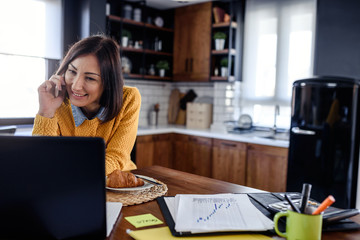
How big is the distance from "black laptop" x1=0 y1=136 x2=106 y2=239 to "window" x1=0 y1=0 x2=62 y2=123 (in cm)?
310

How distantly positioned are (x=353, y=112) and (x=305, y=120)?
0.35 m

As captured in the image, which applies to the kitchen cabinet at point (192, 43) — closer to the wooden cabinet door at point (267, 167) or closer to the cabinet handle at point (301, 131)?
the wooden cabinet door at point (267, 167)

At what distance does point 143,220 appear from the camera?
1104 millimetres

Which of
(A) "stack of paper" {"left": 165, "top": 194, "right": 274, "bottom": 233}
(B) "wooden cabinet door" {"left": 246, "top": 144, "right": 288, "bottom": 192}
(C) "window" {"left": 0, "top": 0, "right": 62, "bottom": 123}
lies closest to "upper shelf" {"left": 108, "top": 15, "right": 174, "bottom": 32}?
(C) "window" {"left": 0, "top": 0, "right": 62, "bottom": 123}

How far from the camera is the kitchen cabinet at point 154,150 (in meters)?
4.06

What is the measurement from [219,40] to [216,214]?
139 inches

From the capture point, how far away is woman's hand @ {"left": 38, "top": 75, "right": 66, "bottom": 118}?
5.31ft

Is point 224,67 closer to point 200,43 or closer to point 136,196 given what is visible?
point 200,43

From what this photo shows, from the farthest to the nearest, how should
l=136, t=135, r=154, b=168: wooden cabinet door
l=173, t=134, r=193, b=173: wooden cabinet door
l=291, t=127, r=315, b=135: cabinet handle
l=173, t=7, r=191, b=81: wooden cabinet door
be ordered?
l=173, t=7, r=191, b=81: wooden cabinet door → l=173, t=134, r=193, b=173: wooden cabinet door → l=136, t=135, r=154, b=168: wooden cabinet door → l=291, t=127, r=315, b=135: cabinet handle

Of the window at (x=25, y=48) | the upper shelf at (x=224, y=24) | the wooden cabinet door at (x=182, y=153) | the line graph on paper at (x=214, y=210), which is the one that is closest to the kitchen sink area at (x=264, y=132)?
the wooden cabinet door at (x=182, y=153)

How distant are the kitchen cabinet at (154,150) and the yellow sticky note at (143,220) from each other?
9.43 feet

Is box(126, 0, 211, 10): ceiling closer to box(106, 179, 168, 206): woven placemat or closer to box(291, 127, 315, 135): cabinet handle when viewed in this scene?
box(291, 127, 315, 135): cabinet handle

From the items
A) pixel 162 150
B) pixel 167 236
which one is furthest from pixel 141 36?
pixel 167 236

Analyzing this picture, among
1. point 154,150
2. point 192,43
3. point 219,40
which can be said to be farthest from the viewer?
point 192,43
